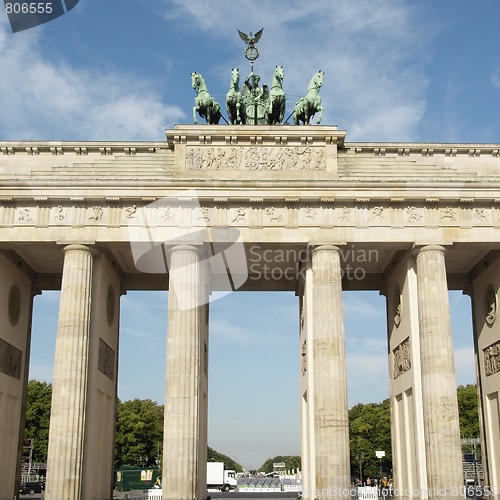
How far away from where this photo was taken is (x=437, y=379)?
30578 millimetres

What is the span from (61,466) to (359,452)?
73.9 metres

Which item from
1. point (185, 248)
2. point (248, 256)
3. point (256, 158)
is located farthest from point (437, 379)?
point (256, 158)

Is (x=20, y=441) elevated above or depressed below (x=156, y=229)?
below

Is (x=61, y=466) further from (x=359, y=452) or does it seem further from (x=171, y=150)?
(x=359, y=452)

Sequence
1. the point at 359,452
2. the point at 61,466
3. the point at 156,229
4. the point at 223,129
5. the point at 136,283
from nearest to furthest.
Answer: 1. the point at 61,466
2. the point at 156,229
3. the point at 223,129
4. the point at 136,283
5. the point at 359,452

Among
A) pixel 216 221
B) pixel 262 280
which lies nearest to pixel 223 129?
pixel 216 221

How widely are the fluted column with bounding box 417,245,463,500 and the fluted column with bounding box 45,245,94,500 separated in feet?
49.0

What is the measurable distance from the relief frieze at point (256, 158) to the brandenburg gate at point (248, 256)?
69 millimetres

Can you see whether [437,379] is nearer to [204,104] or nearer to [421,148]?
[421,148]

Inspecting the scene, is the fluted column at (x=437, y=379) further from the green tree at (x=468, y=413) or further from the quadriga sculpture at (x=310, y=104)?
the green tree at (x=468, y=413)

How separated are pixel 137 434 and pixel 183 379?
65.7 m

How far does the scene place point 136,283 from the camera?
1537 inches

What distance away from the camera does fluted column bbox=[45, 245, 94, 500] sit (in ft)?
94.0

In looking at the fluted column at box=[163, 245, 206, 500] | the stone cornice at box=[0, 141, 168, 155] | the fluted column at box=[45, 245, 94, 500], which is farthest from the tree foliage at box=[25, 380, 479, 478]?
the fluted column at box=[163, 245, 206, 500]
